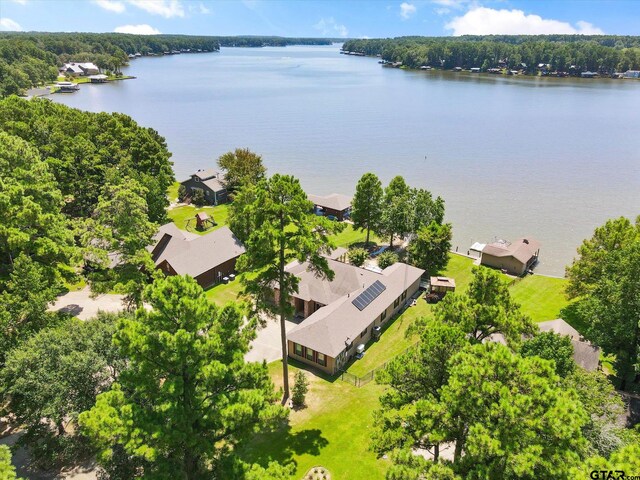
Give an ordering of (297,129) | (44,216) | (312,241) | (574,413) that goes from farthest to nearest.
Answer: (297,129), (44,216), (312,241), (574,413)

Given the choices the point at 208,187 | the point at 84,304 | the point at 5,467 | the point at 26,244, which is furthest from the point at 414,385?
the point at 208,187

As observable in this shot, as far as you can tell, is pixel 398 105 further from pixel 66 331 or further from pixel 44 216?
pixel 66 331

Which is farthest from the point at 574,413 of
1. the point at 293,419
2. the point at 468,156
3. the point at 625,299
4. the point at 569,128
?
the point at 569,128

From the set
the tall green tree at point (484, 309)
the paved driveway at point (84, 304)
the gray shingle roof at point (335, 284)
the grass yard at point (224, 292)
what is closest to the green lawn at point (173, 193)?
the paved driveway at point (84, 304)

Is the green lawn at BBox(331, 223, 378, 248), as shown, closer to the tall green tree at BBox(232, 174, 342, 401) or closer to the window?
the window

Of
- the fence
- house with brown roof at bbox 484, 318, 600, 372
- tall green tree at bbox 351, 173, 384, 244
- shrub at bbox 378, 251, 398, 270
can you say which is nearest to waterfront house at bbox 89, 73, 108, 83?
tall green tree at bbox 351, 173, 384, 244

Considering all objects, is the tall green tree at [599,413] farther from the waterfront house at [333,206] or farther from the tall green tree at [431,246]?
the waterfront house at [333,206]
